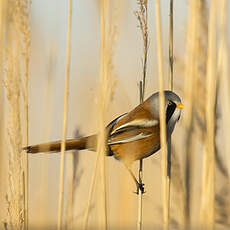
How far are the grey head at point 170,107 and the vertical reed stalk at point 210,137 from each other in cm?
79

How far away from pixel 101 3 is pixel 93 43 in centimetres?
58

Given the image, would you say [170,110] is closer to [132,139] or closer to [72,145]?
[132,139]

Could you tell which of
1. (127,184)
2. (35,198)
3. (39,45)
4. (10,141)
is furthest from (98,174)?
(39,45)

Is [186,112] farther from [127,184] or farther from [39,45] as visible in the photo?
[39,45]

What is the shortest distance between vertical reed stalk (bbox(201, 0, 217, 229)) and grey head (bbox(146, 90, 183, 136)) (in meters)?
0.79

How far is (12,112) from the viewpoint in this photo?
169 centimetres

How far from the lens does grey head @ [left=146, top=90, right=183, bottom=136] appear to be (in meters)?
2.60

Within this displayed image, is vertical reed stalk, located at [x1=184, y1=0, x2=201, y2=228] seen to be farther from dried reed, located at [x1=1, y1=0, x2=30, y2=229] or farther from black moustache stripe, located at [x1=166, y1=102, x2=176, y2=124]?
black moustache stripe, located at [x1=166, y1=102, x2=176, y2=124]

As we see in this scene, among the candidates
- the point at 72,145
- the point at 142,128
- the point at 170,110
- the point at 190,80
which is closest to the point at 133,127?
the point at 142,128

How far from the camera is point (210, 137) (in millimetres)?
1710

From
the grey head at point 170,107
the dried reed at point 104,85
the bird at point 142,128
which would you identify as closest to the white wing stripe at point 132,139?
the bird at point 142,128

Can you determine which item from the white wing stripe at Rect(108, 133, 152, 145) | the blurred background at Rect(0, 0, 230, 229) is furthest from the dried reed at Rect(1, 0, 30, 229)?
the white wing stripe at Rect(108, 133, 152, 145)

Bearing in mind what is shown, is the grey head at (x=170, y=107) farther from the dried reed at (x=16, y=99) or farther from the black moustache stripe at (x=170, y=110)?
the dried reed at (x=16, y=99)

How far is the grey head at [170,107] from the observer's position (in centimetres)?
260
